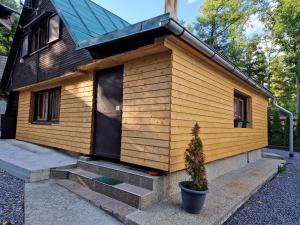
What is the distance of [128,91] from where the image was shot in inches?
168

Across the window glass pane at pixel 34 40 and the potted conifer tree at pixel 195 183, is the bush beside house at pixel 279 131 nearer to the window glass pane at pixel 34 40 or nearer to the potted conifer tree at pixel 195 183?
the potted conifer tree at pixel 195 183

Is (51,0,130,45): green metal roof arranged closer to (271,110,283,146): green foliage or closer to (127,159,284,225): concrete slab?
(127,159,284,225): concrete slab

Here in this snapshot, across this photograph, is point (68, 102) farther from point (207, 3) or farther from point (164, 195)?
point (207, 3)

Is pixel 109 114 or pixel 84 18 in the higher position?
pixel 84 18

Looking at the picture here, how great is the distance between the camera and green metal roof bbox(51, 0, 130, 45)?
6012 millimetres

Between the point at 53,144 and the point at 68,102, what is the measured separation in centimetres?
142

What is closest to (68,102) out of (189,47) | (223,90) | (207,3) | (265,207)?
(189,47)

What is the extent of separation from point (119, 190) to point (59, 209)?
Answer: 2.88ft

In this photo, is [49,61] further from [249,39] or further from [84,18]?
[249,39]

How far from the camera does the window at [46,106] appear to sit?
6863 millimetres

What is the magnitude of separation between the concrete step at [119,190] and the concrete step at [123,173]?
0.26 feet

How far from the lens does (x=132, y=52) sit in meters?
3.93

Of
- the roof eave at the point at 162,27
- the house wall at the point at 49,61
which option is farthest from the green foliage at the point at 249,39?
the roof eave at the point at 162,27

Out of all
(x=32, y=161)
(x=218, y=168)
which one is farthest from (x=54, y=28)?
(x=218, y=168)
